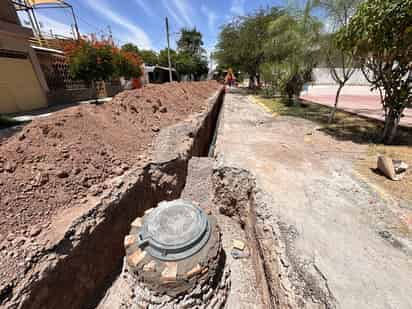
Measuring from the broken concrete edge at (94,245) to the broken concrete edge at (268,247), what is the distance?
1023 mm

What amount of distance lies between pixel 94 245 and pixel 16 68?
11.3 metres

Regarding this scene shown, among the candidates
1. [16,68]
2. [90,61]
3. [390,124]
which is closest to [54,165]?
[390,124]

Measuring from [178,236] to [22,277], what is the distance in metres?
1.24

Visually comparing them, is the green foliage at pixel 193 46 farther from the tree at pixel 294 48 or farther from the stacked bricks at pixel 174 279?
the stacked bricks at pixel 174 279

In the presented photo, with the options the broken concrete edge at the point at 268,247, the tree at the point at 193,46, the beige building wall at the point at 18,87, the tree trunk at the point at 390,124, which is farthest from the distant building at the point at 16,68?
the tree at the point at 193,46

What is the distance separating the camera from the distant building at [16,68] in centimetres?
739

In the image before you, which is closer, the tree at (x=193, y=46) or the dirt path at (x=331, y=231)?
the dirt path at (x=331, y=231)

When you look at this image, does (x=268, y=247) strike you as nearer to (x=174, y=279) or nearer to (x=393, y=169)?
(x=174, y=279)

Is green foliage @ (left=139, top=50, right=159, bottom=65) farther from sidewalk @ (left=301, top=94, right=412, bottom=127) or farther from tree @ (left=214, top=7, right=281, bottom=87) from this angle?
sidewalk @ (left=301, top=94, right=412, bottom=127)

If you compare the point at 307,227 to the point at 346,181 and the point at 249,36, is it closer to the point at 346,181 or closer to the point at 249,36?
the point at 346,181

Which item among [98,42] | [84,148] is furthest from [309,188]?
[98,42]

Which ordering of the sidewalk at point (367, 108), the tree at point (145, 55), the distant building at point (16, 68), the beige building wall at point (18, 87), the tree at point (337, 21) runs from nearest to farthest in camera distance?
the tree at point (337, 21) < the sidewalk at point (367, 108) < the distant building at point (16, 68) < the beige building wall at point (18, 87) < the tree at point (145, 55)

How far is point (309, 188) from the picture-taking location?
7.32 ft

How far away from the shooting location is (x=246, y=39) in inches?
580
